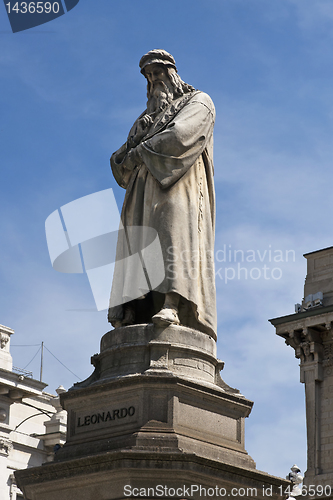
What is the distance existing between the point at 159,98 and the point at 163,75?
35 cm

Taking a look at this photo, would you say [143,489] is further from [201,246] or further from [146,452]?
[201,246]

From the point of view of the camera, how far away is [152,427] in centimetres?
1193

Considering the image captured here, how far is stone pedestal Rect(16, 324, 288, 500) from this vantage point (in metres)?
11.6

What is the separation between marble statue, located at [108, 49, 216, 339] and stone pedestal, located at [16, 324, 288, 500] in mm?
484

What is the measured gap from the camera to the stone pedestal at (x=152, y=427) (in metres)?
11.6

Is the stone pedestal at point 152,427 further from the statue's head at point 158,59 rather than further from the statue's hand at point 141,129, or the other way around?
the statue's head at point 158,59

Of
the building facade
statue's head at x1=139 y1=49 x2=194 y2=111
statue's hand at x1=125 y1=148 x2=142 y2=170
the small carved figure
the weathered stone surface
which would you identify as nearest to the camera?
the weathered stone surface

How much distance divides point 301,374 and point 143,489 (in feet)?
87.5

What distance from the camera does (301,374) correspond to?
124 feet

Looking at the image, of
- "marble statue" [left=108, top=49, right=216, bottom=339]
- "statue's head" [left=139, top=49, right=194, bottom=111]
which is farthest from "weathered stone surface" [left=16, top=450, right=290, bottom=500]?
"statue's head" [left=139, top=49, right=194, bottom=111]

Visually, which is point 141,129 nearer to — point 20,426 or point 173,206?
point 173,206

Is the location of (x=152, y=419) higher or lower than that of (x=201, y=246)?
lower

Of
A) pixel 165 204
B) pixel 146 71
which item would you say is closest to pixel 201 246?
pixel 165 204

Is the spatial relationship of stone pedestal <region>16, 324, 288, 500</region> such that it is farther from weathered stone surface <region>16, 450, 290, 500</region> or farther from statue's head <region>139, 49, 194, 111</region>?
statue's head <region>139, 49, 194, 111</region>
